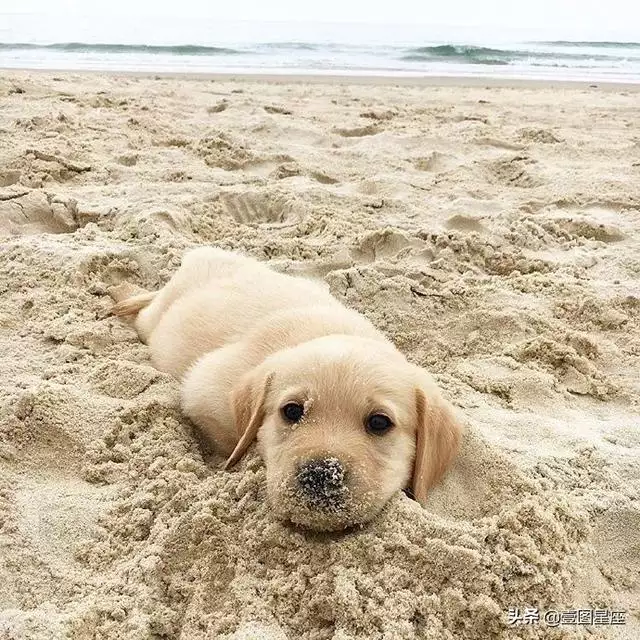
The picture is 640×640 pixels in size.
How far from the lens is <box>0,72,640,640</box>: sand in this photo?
181 centimetres

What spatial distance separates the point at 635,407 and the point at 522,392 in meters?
0.44

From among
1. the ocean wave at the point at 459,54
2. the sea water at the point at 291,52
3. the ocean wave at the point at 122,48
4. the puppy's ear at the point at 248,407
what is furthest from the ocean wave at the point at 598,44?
the puppy's ear at the point at 248,407

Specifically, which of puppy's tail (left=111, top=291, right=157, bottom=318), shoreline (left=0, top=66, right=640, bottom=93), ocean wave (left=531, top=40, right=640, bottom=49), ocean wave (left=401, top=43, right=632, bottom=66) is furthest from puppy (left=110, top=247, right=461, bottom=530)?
ocean wave (left=531, top=40, right=640, bottom=49)

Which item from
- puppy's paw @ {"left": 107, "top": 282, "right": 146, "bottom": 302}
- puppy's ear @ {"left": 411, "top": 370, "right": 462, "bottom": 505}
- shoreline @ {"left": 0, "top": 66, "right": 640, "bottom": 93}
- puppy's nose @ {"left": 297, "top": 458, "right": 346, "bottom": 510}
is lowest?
shoreline @ {"left": 0, "top": 66, "right": 640, "bottom": 93}

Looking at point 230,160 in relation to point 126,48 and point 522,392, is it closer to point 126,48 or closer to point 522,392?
point 522,392

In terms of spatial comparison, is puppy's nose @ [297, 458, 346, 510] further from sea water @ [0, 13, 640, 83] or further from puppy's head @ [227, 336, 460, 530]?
sea water @ [0, 13, 640, 83]

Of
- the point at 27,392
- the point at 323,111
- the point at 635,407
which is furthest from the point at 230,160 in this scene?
the point at 635,407

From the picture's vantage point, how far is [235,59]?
44.4 ft

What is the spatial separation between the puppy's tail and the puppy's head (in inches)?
46.8

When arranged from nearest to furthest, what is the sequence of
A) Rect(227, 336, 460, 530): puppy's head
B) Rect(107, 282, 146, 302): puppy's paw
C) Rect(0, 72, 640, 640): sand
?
Rect(0, 72, 640, 640): sand
Rect(227, 336, 460, 530): puppy's head
Rect(107, 282, 146, 302): puppy's paw

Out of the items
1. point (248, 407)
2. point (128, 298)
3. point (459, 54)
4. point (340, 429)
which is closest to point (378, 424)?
point (340, 429)

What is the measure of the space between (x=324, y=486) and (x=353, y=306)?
5.90 ft

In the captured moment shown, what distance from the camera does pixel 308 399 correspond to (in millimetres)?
2117

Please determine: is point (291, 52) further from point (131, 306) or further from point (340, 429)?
point (340, 429)
